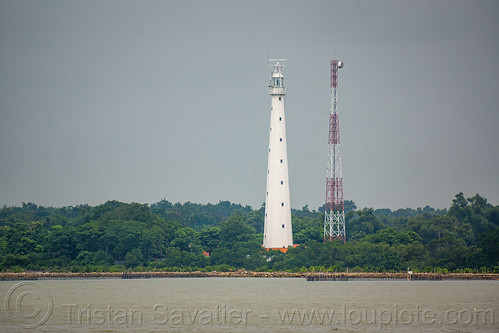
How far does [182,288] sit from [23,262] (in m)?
26.1

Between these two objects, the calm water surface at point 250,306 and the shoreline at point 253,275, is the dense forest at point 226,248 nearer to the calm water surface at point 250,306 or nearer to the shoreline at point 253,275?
the shoreline at point 253,275

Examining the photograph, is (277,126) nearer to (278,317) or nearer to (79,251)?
(79,251)

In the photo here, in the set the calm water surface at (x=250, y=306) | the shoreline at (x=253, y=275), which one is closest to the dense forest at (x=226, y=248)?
the shoreline at (x=253, y=275)

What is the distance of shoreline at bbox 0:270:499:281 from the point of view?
97562mm

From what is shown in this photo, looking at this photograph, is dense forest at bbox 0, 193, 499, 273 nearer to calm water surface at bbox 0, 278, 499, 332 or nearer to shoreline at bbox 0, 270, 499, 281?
shoreline at bbox 0, 270, 499, 281

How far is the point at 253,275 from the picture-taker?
101125 millimetres

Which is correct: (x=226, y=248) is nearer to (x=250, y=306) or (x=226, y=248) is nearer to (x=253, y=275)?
(x=253, y=275)

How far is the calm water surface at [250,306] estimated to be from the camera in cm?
5906

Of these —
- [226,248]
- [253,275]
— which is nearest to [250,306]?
[253,275]

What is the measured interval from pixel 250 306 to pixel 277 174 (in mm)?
34743

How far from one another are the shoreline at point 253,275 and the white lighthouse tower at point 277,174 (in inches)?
246

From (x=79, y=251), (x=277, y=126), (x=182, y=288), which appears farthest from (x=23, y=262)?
(x=277, y=126)

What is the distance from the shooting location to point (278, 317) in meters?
63.2

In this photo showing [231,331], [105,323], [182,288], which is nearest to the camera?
[231,331]
